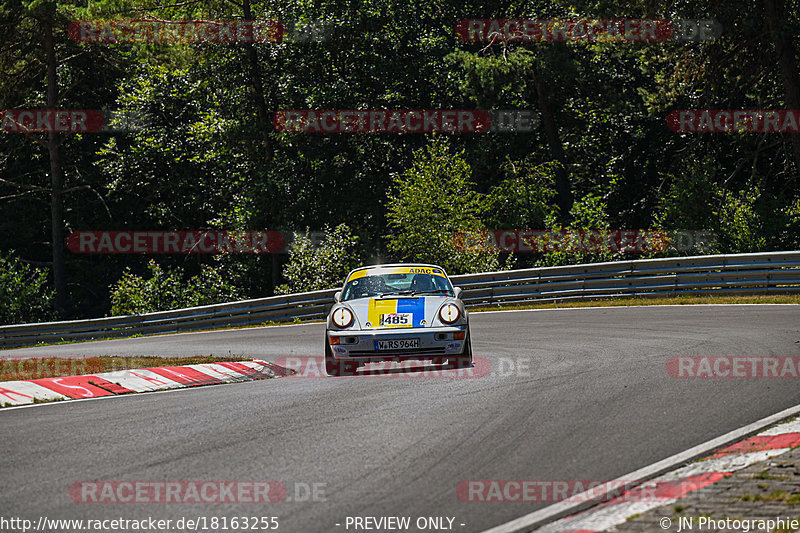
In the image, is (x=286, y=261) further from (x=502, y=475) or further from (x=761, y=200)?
(x=502, y=475)

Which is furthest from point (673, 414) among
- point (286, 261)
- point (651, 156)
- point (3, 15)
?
point (3, 15)

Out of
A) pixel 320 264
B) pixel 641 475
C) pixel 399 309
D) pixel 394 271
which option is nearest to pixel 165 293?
pixel 320 264

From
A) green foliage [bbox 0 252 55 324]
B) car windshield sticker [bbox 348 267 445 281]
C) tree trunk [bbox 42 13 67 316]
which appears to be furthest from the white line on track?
tree trunk [bbox 42 13 67 316]

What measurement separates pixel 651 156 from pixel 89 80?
26.0 meters

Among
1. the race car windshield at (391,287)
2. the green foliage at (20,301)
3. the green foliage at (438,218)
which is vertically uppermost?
the green foliage at (438,218)

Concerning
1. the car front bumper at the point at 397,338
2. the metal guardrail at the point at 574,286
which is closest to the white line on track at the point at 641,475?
the car front bumper at the point at 397,338

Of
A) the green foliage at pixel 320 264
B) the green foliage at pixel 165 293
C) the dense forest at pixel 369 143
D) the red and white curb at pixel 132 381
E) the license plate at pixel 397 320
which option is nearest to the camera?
the red and white curb at pixel 132 381

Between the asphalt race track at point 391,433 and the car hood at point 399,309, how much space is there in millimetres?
689

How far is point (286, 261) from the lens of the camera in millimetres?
37375

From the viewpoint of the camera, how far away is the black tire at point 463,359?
1151 cm

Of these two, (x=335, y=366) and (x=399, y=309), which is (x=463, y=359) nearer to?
(x=399, y=309)

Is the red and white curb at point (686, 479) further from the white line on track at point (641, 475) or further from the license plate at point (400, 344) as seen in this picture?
the license plate at point (400, 344)

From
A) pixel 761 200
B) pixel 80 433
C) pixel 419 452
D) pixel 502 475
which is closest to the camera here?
pixel 502 475

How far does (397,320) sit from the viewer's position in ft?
37.1
